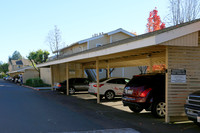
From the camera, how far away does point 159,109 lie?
8359 millimetres

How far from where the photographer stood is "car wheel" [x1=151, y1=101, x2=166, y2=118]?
825 centimetres

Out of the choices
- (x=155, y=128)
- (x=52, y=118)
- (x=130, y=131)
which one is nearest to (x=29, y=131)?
(x=52, y=118)

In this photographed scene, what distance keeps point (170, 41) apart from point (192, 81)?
2158 mm

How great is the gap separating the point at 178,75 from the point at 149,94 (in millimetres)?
Result: 1402

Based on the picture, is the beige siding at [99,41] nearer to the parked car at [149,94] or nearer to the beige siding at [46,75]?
the beige siding at [46,75]

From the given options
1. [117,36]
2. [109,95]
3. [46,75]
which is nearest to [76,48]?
[117,36]

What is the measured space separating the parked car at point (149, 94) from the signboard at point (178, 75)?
0.93m

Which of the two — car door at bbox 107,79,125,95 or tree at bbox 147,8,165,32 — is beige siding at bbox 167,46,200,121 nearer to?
car door at bbox 107,79,125,95

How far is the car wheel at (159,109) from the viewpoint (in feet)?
27.1

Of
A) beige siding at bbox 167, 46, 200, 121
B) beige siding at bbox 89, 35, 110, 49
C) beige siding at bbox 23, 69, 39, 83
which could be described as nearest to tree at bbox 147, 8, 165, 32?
beige siding at bbox 89, 35, 110, 49

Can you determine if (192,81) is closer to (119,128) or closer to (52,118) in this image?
(119,128)

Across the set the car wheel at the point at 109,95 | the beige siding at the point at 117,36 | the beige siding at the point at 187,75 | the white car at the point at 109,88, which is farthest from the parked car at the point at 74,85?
the beige siding at the point at 117,36

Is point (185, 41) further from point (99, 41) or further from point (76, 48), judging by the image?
point (76, 48)

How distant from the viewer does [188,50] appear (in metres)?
7.97
